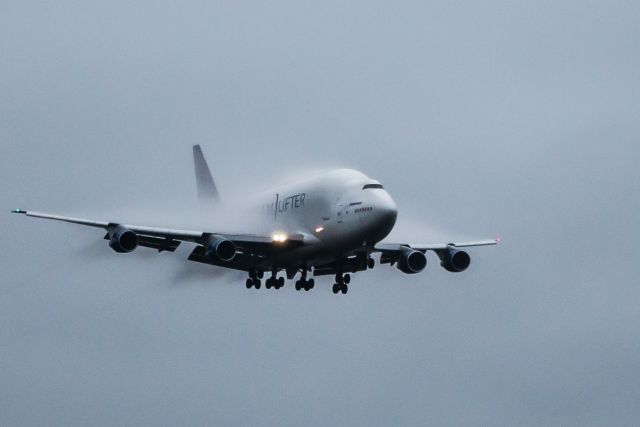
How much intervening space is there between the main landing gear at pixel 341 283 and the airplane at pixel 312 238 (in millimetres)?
65

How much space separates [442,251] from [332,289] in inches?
346

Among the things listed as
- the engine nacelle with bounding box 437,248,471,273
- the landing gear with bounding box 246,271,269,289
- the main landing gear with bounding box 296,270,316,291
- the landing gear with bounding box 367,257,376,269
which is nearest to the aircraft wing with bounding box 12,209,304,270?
the landing gear with bounding box 246,271,269,289

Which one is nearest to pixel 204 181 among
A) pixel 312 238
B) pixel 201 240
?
pixel 201 240

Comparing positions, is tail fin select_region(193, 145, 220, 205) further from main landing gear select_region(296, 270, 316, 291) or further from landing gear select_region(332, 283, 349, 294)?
landing gear select_region(332, 283, 349, 294)

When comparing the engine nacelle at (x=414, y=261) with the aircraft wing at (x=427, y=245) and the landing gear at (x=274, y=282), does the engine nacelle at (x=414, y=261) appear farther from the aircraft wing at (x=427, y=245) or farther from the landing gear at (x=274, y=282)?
the landing gear at (x=274, y=282)

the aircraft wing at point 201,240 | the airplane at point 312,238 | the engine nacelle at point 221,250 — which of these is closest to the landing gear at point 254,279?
the airplane at point 312,238

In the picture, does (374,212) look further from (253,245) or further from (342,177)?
(253,245)

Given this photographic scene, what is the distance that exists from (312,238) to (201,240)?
22.1ft

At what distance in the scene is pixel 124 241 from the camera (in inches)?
2672

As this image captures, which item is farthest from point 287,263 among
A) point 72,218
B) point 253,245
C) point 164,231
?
point 72,218

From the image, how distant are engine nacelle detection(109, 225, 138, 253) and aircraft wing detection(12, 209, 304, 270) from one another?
1.89 feet

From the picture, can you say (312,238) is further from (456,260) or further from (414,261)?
(456,260)

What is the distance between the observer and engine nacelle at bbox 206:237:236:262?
70.3 metres

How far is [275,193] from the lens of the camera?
78438 mm
